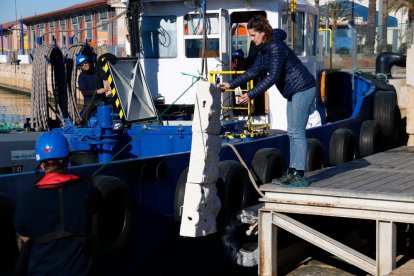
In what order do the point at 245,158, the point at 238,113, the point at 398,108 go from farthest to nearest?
the point at 398,108
the point at 238,113
the point at 245,158

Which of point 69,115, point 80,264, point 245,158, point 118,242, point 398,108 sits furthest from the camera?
point 398,108

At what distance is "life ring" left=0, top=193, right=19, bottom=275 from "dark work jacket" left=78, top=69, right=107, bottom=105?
4.42m

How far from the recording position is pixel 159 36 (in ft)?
37.2

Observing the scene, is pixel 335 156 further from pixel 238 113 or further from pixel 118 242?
pixel 118 242

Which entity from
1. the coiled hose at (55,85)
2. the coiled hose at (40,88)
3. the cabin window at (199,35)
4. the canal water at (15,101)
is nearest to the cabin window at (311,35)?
the cabin window at (199,35)

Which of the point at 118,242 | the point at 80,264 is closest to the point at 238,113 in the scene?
the point at 118,242

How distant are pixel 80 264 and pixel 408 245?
18.0 feet

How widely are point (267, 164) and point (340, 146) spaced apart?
2.08 metres

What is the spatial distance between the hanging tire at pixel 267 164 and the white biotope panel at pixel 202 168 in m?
1.89

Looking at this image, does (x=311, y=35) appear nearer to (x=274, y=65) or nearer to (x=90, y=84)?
(x=90, y=84)

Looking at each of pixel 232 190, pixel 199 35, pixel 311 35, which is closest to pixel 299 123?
pixel 232 190

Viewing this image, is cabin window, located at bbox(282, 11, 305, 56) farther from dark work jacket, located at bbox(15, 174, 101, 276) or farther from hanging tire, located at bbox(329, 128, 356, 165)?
dark work jacket, located at bbox(15, 174, 101, 276)

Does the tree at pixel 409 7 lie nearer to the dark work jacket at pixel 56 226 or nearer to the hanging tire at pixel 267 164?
the hanging tire at pixel 267 164

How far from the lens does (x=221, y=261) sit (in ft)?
28.9
